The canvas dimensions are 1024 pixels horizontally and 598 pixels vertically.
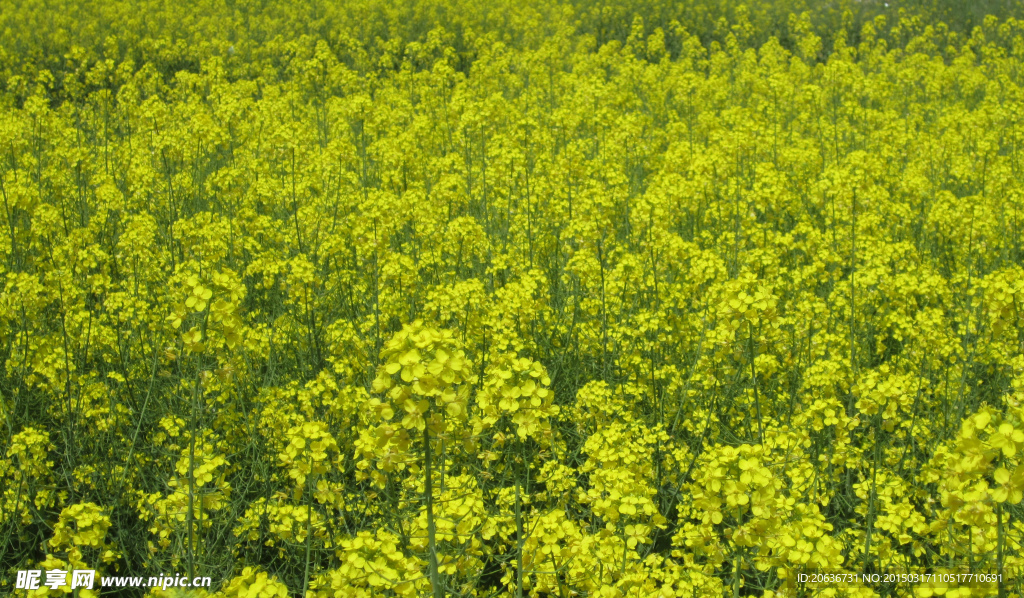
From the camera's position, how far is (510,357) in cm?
264

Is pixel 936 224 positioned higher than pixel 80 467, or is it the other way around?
pixel 936 224

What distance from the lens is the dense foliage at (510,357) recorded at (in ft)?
8.87

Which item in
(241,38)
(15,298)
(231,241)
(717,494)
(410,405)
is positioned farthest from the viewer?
(241,38)

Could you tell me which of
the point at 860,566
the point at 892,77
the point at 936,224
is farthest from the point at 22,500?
the point at 892,77

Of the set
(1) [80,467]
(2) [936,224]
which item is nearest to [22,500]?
(1) [80,467]

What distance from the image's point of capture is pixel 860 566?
3.32 m

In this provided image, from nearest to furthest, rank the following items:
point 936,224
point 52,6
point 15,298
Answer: point 15,298 < point 936,224 < point 52,6

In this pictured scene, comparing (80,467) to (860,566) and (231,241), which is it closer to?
(231,241)

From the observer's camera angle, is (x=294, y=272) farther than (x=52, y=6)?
No

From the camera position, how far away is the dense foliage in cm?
271

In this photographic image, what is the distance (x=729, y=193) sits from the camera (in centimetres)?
660

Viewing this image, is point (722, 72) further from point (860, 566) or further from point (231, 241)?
point (860, 566)

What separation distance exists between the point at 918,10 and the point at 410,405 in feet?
76.2

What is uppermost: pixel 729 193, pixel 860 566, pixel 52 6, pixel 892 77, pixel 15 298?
pixel 52 6
